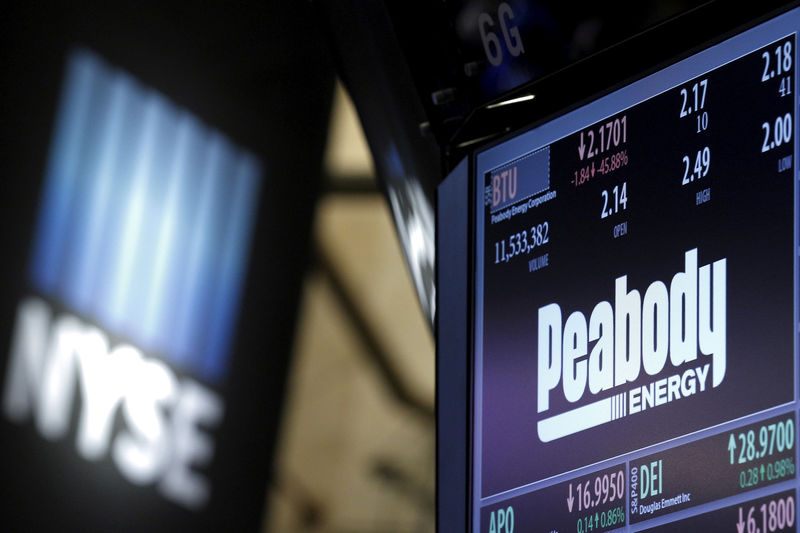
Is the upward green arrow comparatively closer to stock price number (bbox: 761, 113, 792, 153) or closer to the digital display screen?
the digital display screen

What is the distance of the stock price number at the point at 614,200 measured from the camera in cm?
170

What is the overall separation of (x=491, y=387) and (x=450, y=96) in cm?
Answer: 80

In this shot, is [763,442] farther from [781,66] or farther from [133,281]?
[133,281]

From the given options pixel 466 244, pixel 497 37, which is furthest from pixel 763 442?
pixel 497 37

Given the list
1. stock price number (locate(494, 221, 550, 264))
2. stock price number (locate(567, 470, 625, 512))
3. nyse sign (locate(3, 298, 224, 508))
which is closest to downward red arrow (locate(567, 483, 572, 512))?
stock price number (locate(567, 470, 625, 512))

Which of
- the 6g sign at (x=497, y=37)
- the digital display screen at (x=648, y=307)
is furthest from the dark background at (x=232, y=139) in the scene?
the digital display screen at (x=648, y=307)

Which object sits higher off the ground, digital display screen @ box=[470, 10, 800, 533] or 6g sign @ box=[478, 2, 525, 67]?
6g sign @ box=[478, 2, 525, 67]

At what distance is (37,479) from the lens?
477cm

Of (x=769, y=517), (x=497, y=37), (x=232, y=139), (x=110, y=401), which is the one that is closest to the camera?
(x=769, y=517)

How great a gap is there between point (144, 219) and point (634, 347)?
3580mm

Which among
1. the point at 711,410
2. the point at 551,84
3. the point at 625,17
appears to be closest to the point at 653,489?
the point at 711,410

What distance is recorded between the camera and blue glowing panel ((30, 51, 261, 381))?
4.87 meters

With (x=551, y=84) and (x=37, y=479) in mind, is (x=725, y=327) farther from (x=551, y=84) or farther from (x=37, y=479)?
Answer: (x=37, y=479)

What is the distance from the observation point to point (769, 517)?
138cm
